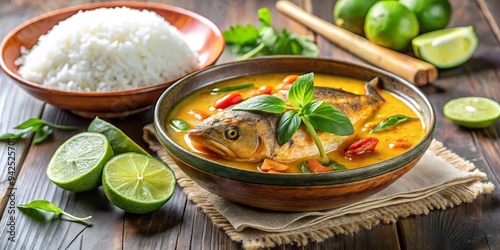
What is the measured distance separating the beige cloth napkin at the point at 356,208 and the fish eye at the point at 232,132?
315 mm

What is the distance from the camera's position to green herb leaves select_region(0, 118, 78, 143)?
3.27 m

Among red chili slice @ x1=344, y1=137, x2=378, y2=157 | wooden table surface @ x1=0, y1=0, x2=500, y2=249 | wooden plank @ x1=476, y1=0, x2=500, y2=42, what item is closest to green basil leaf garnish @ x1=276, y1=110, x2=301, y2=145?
red chili slice @ x1=344, y1=137, x2=378, y2=157

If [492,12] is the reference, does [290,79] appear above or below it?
above

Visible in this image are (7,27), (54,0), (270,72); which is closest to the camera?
(270,72)

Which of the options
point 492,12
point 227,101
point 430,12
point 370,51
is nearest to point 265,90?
point 227,101

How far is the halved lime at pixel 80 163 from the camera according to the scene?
8.85 feet

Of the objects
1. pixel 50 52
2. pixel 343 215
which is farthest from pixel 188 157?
pixel 50 52

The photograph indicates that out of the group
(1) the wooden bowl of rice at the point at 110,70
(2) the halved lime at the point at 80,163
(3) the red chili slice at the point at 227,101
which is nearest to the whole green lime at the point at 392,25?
(1) the wooden bowl of rice at the point at 110,70

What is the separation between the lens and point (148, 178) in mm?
2641

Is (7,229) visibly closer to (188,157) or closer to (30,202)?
(30,202)

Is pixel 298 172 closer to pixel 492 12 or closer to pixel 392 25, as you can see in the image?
pixel 392 25

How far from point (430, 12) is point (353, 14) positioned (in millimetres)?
452

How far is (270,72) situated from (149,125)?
1.99 ft

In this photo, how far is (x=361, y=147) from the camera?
2580 mm
